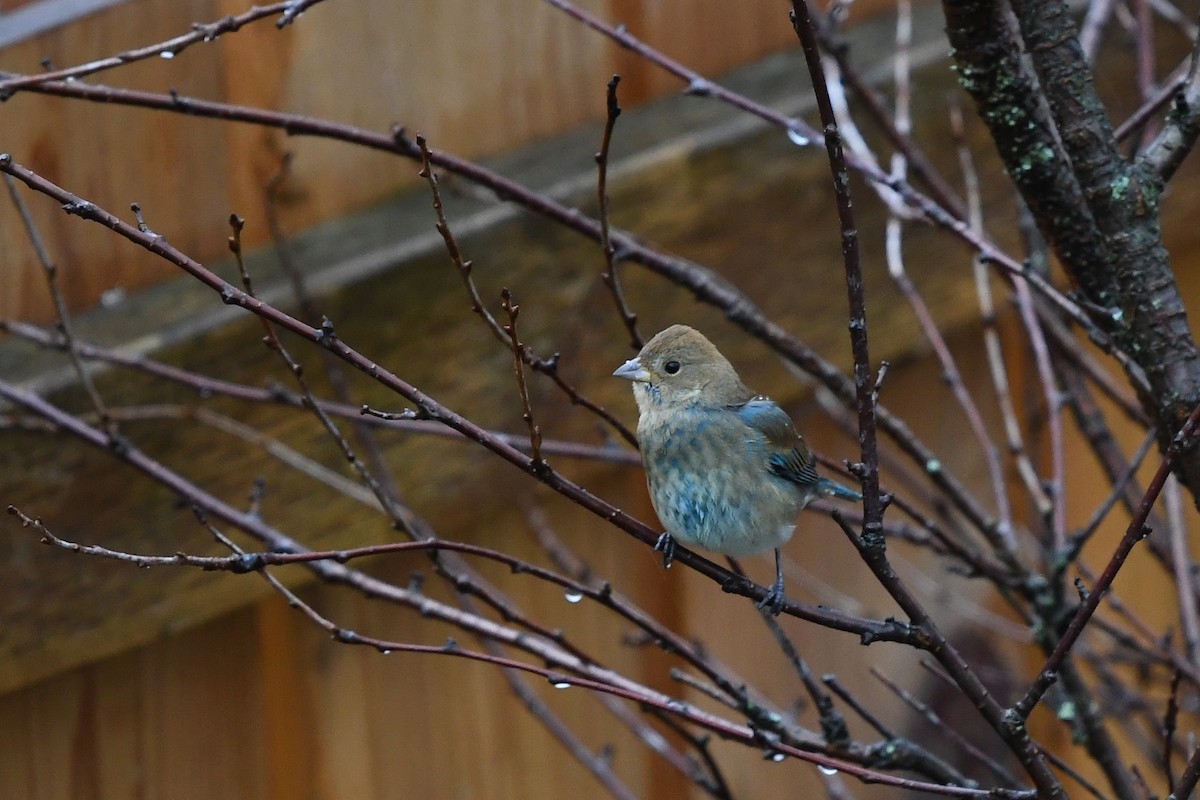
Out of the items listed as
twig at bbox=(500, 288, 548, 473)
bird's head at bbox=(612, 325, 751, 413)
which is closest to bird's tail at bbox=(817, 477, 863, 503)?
bird's head at bbox=(612, 325, 751, 413)

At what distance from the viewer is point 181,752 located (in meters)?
1.94

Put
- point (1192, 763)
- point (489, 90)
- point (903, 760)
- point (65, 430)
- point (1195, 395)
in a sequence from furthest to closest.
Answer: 1. point (489, 90)
2. point (65, 430)
3. point (903, 760)
4. point (1195, 395)
5. point (1192, 763)

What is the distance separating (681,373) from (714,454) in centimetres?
12

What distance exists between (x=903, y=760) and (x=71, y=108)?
1.38 metres

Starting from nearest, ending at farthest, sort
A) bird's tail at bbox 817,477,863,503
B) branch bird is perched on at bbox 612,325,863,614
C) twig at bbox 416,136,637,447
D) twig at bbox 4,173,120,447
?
twig at bbox 416,136,637,447 → twig at bbox 4,173,120,447 → branch bird is perched on at bbox 612,325,863,614 → bird's tail at bbox 817,477,863,503

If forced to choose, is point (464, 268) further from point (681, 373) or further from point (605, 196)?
point (681, 373)

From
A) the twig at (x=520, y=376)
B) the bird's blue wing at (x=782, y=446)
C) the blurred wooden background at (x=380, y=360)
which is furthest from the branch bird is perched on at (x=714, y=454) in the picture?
the twig at (x=520, y=376)

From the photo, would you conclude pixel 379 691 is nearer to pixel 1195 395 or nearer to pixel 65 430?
pixel 65 430

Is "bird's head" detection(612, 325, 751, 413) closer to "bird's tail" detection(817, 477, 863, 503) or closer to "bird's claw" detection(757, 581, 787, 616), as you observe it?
"bird's tail" detection(817, 477, 863, 503)

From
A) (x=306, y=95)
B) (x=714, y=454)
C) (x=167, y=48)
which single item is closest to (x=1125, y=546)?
(x=714, y=454)

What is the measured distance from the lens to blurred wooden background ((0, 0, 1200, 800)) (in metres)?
1.82

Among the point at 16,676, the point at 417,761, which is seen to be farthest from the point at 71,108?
the point at 417,761

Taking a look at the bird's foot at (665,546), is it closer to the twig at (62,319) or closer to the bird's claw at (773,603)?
the bird's claw at (773,603)

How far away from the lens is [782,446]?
186 centimetres
